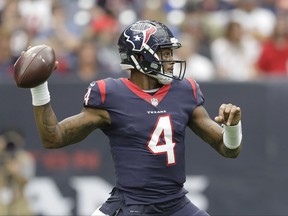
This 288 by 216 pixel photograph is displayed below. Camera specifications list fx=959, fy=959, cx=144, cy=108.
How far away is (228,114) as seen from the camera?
629 centimetres

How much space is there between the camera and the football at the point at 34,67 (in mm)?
6242

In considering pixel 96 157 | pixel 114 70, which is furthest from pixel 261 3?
pixel 96 157

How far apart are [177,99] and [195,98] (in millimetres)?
154

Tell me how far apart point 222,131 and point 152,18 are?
587cm

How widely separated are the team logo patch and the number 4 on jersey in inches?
21.1

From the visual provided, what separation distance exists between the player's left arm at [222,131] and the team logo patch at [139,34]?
605 millimetres

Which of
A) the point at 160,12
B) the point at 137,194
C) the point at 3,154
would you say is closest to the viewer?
the point at 137,194

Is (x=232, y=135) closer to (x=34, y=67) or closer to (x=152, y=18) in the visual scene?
(x=34, y=67)

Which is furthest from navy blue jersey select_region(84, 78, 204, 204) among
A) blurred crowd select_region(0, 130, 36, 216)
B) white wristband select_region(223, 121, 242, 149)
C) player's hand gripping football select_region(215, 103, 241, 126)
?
blurred crowd select_region(0, 130, 36, 216)

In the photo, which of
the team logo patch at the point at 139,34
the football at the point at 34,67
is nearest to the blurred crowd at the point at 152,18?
the team logo patch at the point at 139,34

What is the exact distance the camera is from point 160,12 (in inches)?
499

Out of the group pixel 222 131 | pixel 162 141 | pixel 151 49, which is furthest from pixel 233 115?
pixel 151 49

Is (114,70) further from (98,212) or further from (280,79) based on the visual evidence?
(98,212)

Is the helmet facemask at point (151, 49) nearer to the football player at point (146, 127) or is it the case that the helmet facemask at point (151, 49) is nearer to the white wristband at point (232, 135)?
the football player at point (146, 127)
